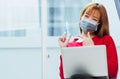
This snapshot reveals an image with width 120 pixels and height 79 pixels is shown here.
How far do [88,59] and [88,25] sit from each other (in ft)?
1.31

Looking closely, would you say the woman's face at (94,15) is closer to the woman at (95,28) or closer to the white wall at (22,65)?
the woman at (95,28)

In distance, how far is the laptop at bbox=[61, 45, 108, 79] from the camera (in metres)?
1.64

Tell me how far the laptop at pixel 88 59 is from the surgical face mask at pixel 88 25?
0.36m

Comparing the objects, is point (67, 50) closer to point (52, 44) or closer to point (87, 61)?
point (87, 61)

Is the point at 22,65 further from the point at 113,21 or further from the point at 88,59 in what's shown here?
the point at 88,59

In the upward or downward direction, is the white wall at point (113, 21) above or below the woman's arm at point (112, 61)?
above

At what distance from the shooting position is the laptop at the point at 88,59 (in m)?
1.64

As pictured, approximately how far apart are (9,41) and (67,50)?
1.68 metres

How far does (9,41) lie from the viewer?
3.22m

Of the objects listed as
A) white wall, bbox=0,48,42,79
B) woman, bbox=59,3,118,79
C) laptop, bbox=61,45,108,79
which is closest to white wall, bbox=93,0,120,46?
white wall, bbox=0,48,42,79

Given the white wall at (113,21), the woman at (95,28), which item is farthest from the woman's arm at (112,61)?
the white wall at (113,21)

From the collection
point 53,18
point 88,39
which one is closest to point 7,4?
point 53,18

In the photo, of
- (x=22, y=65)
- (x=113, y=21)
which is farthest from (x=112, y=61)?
(x=22, y=65)

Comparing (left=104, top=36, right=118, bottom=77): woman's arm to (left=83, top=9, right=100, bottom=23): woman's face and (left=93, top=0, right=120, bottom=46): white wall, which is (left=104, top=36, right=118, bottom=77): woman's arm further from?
(left=93, top=0, right=120, bottom=46): white wall
